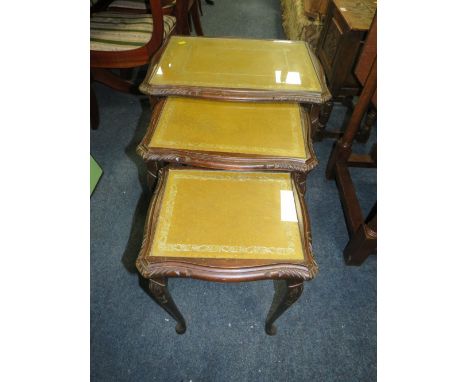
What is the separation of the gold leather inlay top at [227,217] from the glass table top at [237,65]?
0.45m

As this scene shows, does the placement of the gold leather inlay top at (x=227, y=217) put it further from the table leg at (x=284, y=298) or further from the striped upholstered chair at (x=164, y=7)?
the striped upholstered chair at (x=164, y=7)

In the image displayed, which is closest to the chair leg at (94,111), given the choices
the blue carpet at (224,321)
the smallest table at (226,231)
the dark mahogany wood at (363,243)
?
the blue carpet at (224,321)

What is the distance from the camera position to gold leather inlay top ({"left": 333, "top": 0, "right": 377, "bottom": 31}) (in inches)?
54.7

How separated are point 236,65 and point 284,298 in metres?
1.02

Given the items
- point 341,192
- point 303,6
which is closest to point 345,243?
point 341,192

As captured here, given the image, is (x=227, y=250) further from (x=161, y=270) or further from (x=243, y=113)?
(x=243, y=113)

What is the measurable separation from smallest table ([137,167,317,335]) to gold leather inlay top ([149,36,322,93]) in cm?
45

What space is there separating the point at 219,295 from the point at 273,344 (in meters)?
0.29

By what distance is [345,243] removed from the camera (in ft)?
4.54

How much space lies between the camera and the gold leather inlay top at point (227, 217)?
771 mm

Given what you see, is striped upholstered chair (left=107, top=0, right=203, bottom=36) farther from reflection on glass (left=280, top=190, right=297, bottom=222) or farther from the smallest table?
reflection on glass (left=280, top=190, right=297, bottom=222)

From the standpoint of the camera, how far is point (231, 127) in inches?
42.6

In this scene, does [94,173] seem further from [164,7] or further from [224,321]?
[164,7]

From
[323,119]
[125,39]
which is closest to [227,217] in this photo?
[323,119]
